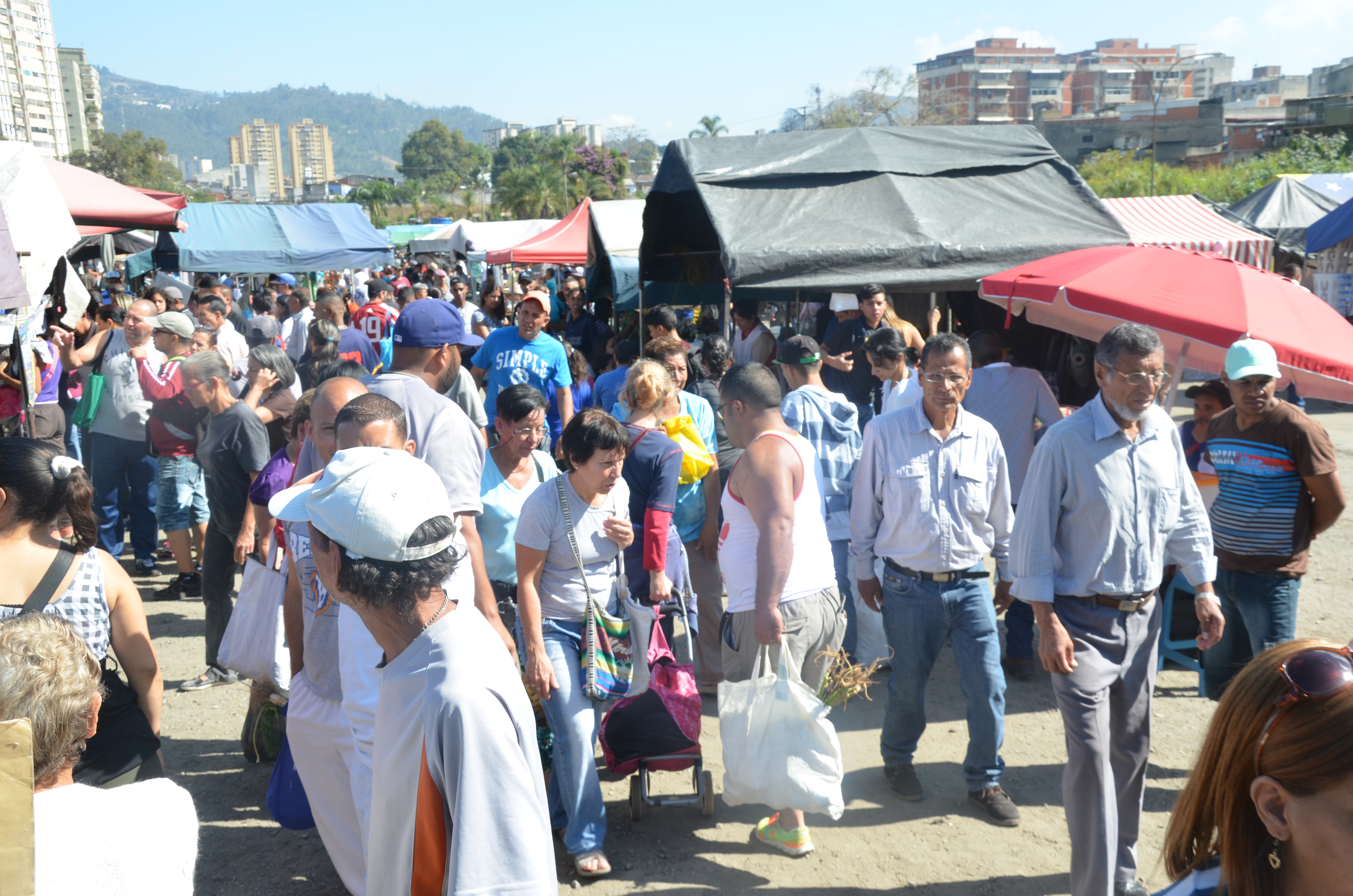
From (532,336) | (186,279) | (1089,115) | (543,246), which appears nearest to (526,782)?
(532,336)

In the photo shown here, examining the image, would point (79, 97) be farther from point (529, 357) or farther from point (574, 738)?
point (574, 738)

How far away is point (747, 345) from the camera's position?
29.3 ft

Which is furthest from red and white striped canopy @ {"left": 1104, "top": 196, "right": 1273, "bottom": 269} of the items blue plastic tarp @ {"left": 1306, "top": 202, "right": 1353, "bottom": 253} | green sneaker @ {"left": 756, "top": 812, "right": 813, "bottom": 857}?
green sneaker @ {"left": 756, "top": 812, "right": 813, "bottom": 857}

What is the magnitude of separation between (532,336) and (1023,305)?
3.48 m

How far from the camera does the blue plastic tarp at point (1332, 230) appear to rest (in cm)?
1222

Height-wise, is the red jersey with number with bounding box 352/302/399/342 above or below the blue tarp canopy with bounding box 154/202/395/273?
below

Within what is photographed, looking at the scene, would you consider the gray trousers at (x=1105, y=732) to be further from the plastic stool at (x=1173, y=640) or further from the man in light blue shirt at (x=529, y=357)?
the man in light blue shirt at (x=529, y=357)

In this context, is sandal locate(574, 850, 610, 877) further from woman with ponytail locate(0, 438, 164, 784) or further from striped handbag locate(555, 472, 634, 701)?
woman with ponytail locate(0, 438, 164, 784)

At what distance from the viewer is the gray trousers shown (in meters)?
3.26

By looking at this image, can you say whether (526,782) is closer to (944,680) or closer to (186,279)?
(944,680)

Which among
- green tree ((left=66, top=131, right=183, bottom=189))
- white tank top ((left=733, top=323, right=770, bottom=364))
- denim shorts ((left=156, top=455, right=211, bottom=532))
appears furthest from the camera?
green tree ((left=66, top=131, right=183, bottom=189))

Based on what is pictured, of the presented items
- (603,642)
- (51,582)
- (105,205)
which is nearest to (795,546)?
(603,642)

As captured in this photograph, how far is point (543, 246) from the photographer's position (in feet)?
52.3

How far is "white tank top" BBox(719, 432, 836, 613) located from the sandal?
1.09 metres
